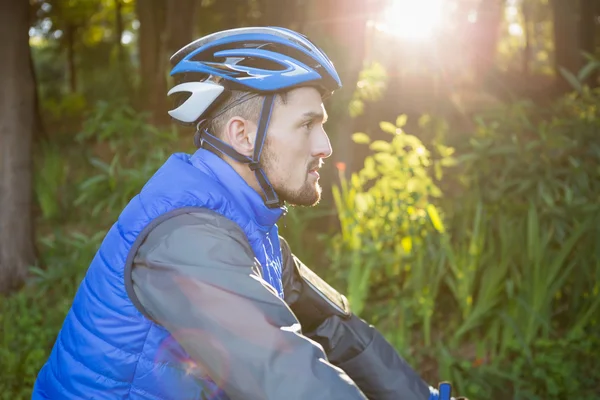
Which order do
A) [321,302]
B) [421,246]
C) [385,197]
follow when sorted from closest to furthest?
[321,302]
[421,246]
[385,197]

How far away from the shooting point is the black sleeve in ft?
6.91

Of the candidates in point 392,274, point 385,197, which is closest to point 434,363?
point 392,274

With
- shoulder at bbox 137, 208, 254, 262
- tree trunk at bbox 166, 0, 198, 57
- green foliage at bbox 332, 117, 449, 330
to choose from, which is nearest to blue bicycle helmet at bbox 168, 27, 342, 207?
shoulder at bbox 137, 208, 254, 262

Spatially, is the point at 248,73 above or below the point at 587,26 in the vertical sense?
above

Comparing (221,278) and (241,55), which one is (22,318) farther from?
(221,278)

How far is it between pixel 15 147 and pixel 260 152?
13.0ft

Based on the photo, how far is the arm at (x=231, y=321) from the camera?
143 cm

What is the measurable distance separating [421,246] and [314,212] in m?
1.20

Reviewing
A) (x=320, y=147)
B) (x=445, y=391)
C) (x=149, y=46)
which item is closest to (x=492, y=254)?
(x=445, y=391)

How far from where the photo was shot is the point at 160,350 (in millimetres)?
1630

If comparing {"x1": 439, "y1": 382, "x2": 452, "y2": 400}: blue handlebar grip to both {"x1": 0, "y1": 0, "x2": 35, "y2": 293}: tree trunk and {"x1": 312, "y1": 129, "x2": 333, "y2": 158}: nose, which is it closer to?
{"x1": 312, "y1": 129, "x2": 333, "y2": 158}: nose

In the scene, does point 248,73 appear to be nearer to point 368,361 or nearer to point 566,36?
point 368,361

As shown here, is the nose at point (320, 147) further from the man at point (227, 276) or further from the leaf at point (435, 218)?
the leaf at point (435, 218)

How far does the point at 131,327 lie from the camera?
5.32ft
